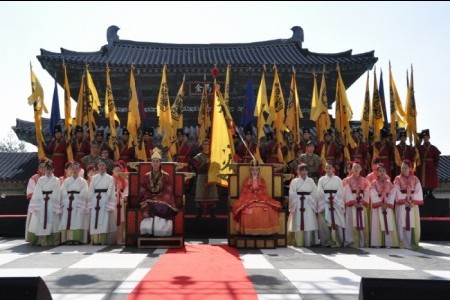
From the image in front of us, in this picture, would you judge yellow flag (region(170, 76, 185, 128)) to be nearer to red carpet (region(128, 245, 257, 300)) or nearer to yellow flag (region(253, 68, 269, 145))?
yellow flag (region(253, 68, 269, 145))

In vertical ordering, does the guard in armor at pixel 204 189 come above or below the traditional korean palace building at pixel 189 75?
below

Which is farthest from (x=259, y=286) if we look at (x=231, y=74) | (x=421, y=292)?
(x=231, y=74)

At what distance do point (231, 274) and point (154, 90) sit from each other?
42.7 feet

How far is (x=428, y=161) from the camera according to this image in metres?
11.4

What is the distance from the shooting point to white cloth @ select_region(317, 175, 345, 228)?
774cm

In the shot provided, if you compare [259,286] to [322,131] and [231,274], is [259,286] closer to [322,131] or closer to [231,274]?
[231,274]

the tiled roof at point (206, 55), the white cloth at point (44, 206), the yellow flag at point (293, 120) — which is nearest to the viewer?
the white cloth at point (44, 206)

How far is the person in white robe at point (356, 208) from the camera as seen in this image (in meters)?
7.80

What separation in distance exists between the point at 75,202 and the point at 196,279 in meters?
4.32

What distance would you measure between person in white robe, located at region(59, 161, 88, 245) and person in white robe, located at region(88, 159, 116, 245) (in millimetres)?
162

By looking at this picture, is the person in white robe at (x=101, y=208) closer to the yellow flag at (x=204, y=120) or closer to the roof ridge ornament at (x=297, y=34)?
the yellow flag at (x=204, y=120)

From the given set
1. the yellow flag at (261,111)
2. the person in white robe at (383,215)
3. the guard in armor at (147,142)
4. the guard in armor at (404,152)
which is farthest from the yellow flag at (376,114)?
the guard in armor at (147,142)

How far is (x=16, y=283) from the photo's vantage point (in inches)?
100

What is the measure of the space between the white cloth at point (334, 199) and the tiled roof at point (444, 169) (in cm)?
1226
